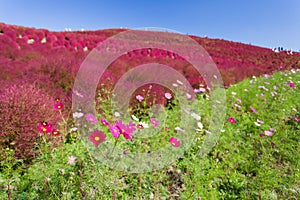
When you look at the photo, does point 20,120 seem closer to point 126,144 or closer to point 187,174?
point 126,144

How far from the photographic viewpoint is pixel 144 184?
212 centimetres

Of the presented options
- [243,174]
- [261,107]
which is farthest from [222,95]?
[243,174]

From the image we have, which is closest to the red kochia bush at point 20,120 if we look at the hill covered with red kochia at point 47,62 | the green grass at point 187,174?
the green grass at point 187,174

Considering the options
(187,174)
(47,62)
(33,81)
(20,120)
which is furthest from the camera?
(47,62)

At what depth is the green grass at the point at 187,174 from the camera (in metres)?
1.88

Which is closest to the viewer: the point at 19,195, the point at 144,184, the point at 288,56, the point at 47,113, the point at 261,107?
the point at 19,195

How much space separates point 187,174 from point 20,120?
174 centimetres

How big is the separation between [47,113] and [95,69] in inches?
57.5

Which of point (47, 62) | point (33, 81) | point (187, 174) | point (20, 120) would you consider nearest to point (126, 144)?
point (187, 174)

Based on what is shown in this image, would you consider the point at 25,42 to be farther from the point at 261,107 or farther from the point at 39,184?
the point at 261,107

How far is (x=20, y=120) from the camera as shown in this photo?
249 cm

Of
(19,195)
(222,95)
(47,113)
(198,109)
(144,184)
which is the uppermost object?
(222,95)

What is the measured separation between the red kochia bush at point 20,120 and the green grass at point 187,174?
5.1 inches

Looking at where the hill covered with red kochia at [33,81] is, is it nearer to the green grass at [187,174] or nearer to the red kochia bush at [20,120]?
the red kochia bush at [20,120]
